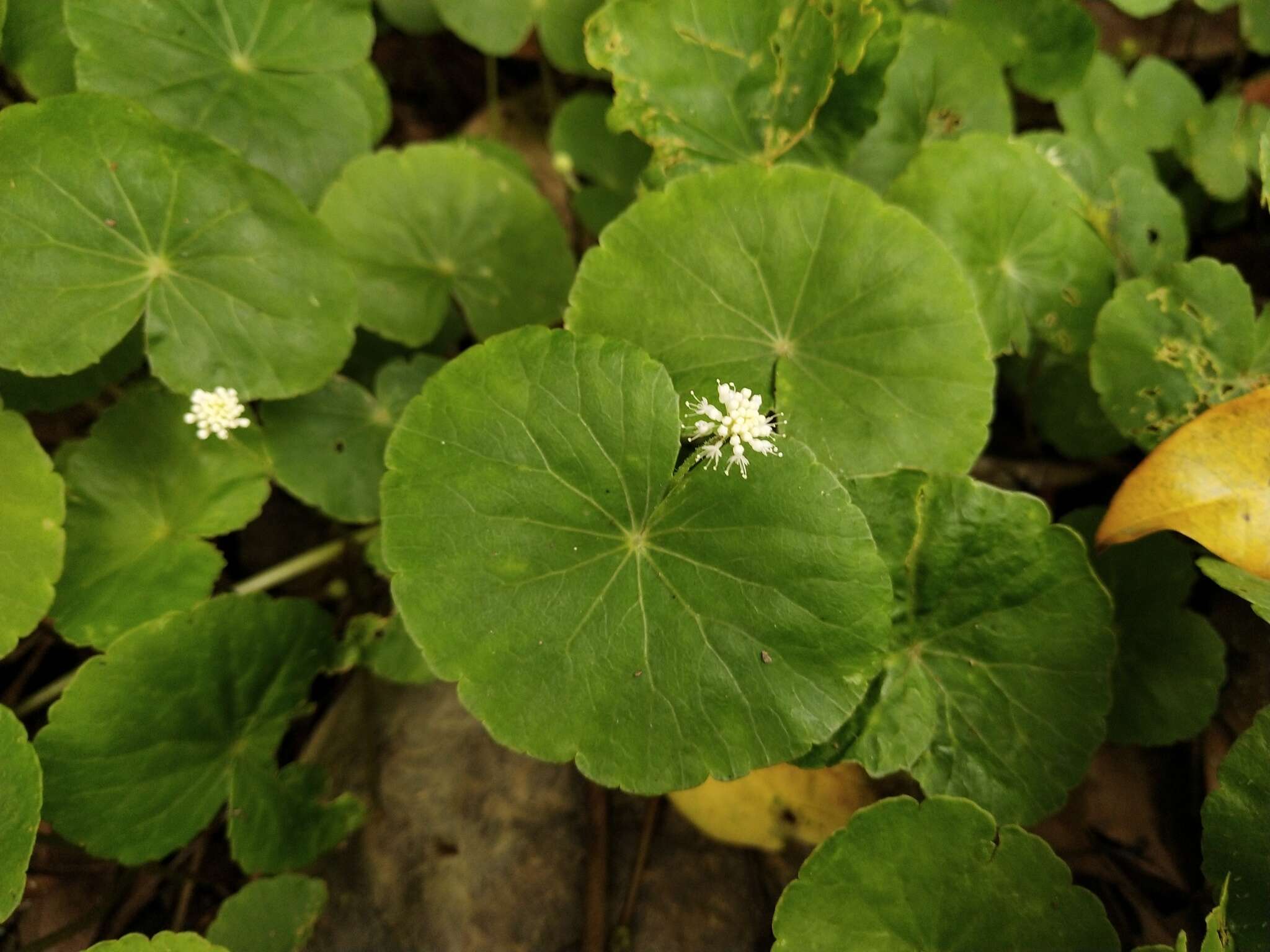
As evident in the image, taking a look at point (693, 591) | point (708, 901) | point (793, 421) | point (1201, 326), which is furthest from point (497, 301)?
point (1201, 326)

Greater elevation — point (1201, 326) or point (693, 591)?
point (1201, 326)

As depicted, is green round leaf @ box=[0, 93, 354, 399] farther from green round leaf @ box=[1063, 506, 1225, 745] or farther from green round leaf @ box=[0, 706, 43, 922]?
green round leaf @ box=[1063, 506, 1225, 745]

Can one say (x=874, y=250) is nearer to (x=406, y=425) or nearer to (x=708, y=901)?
(x=406, y=425)

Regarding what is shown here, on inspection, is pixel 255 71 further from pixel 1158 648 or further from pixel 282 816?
pixel 1158 648

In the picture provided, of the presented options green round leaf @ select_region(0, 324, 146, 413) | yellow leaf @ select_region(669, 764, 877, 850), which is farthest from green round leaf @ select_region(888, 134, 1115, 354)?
green round leaf @ select_region(0, 324, 146, 413)

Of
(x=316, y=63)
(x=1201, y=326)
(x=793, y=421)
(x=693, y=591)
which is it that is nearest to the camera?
(x=693, y=591)

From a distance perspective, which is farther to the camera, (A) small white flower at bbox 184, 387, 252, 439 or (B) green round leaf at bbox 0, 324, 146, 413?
(B) green round leaf at bbox 0, 324, 146, 413

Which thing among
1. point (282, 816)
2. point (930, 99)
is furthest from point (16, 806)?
point (930, 99)
